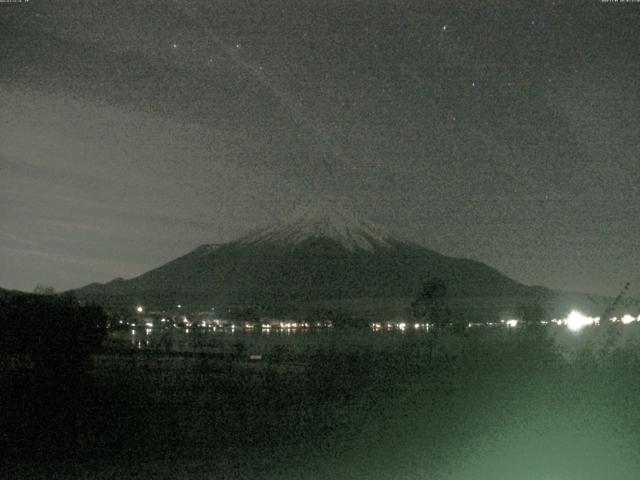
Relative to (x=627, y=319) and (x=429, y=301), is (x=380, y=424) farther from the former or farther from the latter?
(x=429, y=301)

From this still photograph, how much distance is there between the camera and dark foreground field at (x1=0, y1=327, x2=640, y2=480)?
14133 millimetres

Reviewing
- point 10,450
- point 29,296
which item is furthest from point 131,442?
point 29,296

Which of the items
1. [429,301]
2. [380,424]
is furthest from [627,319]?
[429,301]

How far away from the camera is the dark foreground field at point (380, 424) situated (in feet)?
46.4

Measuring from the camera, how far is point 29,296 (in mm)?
30797

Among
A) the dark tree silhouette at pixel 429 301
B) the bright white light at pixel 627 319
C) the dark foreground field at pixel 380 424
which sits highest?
the dark tree silhouette at pixel 429 301

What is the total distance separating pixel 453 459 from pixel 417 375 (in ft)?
18.3

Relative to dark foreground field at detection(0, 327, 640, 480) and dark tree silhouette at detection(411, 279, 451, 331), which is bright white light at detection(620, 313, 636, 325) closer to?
dark foreground field at detection(0, 327, 640, 480)

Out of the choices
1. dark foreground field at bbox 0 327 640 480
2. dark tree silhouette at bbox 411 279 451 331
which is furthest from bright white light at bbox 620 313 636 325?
dark tree silhouette at bbox 411 279 451 331

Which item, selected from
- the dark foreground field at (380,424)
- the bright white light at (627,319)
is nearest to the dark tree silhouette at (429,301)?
the bright white light at (627,319)

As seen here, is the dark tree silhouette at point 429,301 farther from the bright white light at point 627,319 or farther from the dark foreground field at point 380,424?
the dark foreground field at point 380,424

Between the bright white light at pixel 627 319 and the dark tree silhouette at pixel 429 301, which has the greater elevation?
the dark tree silhouette at pixel 429 301

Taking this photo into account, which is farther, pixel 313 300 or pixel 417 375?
pixel 313 300

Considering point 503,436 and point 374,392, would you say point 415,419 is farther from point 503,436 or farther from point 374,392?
point 374,392
